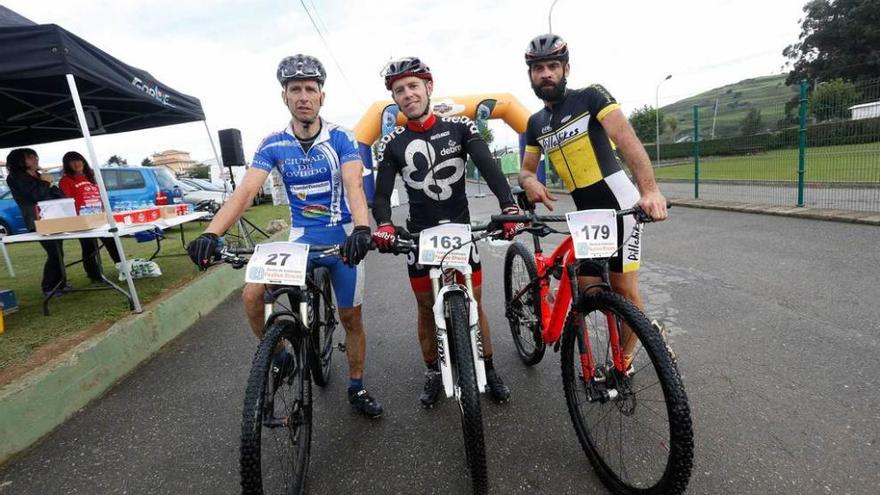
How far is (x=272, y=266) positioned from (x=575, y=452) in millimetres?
1845

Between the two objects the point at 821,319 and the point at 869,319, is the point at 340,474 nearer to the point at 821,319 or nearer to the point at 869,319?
the point at 821,319

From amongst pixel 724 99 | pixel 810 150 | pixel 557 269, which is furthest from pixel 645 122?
pixel 724 99

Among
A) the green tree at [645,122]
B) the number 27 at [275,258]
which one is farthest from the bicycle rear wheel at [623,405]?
the green tree at [645,122]

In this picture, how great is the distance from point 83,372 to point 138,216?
2.58m

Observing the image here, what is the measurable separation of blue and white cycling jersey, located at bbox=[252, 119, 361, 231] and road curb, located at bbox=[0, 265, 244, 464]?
2068mm

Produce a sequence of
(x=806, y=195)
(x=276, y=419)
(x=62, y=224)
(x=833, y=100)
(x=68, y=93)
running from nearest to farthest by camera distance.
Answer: (x=276, y=419), (x=62, y=224), (x=68, y=93), (x=833, y=100), (x=806, y=195)

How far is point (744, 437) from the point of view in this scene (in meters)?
2.32

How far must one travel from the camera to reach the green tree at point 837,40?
45.9 m

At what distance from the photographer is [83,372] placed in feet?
11.1

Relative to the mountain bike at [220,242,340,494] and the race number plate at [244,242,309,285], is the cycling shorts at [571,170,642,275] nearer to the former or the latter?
the mountain bike at [220,242,340,494]

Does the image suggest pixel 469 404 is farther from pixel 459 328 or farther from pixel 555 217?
pixel 555 217

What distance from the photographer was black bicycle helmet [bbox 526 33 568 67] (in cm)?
261

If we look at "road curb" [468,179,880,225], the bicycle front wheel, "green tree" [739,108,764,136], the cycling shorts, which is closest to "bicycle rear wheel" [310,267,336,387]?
the bicycle front wheel

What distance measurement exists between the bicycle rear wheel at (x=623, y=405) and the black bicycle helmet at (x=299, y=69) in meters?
2.06
